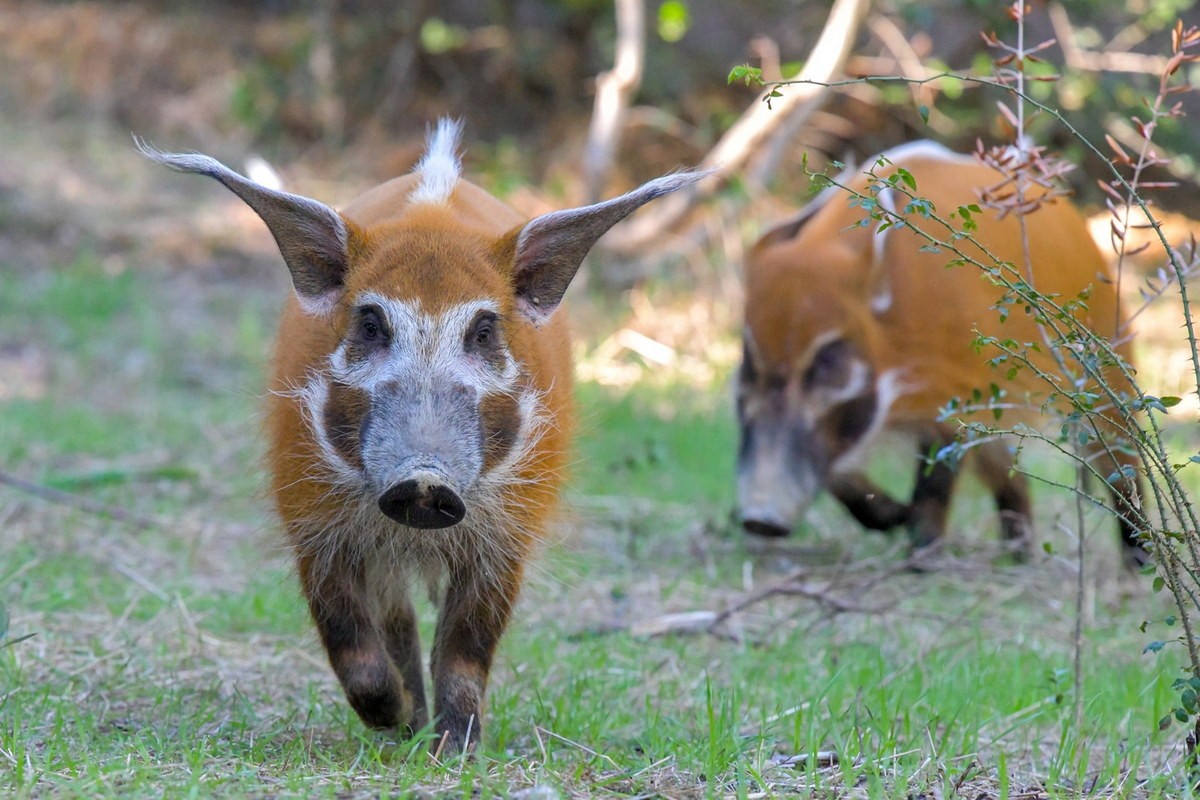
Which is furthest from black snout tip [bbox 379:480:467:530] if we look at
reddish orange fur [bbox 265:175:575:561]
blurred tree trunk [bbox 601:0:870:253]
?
blurred tree trunk [bbox 601:0:870:253]

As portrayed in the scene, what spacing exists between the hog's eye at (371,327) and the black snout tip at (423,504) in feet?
1.64

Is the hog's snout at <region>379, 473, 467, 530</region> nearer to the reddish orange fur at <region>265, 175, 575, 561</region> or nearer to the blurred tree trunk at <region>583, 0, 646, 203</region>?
the reddish orange fur at <region>265, 175, 575, 561</region>

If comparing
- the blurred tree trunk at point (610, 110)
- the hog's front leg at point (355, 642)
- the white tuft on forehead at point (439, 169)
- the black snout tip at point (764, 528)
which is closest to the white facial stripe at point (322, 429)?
the hog's front leg at point (355, 642)

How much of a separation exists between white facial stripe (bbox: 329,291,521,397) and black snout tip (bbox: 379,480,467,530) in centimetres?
35

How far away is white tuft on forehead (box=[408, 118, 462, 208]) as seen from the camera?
4.28m

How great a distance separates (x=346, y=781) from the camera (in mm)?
2980

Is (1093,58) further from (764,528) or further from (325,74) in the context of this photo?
(325,74)

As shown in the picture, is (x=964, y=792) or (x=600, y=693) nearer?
(x=964, y=792)

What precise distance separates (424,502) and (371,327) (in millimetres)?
572

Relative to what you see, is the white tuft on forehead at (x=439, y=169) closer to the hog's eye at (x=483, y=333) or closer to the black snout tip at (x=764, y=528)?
the hog's eye at (x=483, y=333)

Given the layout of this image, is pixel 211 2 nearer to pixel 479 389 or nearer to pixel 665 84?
pixel 665 84

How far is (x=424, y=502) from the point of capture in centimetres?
332

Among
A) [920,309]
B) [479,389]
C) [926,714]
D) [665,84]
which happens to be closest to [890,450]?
[920,309]

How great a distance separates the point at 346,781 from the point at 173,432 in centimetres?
538
